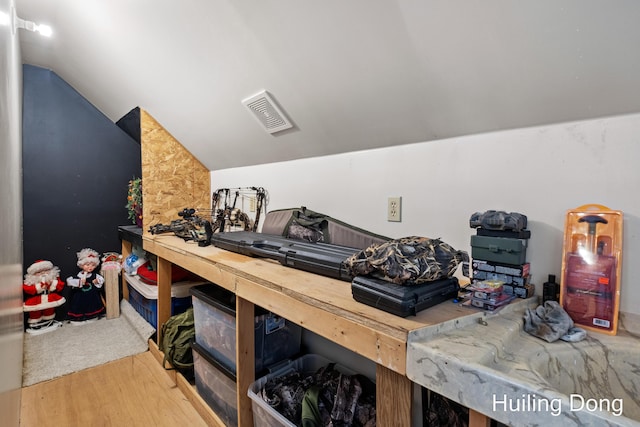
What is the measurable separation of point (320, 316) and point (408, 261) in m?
0.29

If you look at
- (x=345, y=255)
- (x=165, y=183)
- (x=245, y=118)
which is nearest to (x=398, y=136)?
(x=345, y=255)

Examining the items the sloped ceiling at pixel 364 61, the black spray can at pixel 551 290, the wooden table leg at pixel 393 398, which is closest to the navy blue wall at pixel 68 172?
the sloped ceiling at pixel 364 61

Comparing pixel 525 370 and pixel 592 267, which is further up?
pixel 592 267

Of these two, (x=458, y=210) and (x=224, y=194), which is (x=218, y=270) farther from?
(x=224, y=194)

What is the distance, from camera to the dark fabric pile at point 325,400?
1182mm

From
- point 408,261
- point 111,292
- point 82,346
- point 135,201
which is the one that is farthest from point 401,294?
point 111,292

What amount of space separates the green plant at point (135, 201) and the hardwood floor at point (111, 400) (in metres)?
1.49

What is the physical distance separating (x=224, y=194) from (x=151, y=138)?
2.43 ft

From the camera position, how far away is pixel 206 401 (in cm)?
165

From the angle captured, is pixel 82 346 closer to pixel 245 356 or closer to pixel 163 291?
pixel 163 291

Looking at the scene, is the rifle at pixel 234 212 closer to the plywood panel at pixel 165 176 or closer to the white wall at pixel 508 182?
the plywood panel at pixel 165 176

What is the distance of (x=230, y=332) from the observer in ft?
4.81

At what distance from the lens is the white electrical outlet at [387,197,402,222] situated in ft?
4.44

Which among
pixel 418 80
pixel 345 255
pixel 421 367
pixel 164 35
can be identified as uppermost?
pixel 164 35
